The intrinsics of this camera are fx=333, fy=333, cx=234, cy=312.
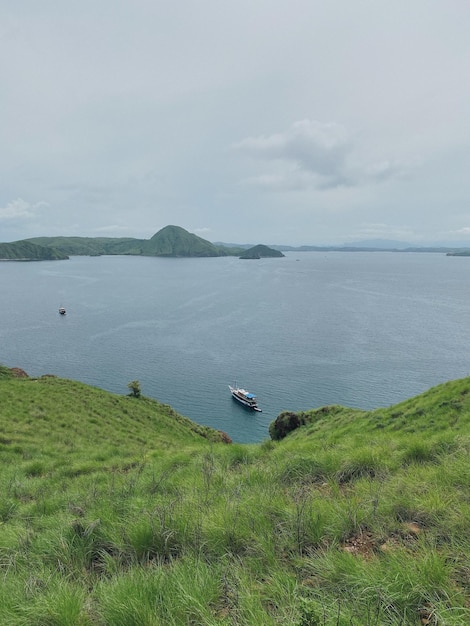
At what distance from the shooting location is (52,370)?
2872 inches

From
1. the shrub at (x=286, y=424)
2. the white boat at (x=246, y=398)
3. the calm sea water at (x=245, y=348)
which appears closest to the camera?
the shrub at (x=286, y=424)

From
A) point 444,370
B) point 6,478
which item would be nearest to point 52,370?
point 6,478

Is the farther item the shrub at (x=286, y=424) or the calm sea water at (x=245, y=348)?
the calm sea water at (x=245, y=348)

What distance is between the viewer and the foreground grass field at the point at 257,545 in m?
3.99

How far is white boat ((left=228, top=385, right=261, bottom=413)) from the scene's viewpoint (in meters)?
61.7

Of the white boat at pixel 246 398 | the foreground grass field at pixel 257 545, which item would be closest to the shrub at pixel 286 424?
the foreground grass field at pixel 257 545

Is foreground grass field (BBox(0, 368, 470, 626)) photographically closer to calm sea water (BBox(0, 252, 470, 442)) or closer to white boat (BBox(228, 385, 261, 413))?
calm sea water (BBox(0, 252, 470, 442))

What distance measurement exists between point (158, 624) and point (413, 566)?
3226mm

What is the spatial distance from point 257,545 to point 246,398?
5875 centimetres

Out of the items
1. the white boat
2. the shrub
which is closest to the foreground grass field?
the shrub

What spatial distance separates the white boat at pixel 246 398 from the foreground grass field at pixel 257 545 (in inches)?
2057

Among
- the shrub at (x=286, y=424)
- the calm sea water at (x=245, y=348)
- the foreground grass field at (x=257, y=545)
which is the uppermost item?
the foreground grass field at (x=257, y=545)

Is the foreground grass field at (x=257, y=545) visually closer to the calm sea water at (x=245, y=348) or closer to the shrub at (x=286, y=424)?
the shrub at (x=286, y=424)

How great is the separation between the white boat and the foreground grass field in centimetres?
5224
